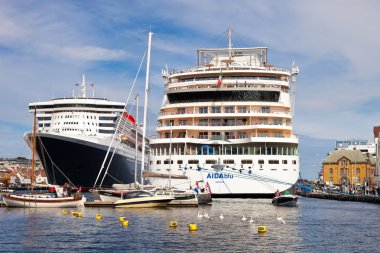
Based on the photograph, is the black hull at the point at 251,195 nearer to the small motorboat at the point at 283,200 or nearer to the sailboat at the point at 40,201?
the small motorboat at the point at 283,200

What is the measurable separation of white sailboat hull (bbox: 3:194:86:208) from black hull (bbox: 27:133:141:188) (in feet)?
80.0

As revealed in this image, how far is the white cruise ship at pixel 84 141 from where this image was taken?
→ 81500 millimetres

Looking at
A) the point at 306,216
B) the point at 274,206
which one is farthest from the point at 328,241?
the point at 274,206

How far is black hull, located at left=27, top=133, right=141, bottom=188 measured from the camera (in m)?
81.0

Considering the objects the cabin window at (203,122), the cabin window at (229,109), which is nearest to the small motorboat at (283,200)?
the cabin window at (229,109)

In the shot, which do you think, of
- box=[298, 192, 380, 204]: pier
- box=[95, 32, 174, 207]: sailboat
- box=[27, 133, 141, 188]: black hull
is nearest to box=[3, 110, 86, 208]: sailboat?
box=[95, 32, 174, 207]: sailboat

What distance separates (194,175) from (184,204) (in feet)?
12.6

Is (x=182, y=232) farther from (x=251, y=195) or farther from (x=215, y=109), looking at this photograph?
(x=215, y=109)

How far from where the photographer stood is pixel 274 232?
36.6 meters

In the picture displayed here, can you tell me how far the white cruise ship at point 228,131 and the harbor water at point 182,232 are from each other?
7627 mm

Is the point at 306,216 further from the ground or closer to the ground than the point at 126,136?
closer to the ground

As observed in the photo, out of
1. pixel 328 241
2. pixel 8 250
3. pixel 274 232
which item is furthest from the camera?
pixel 274 232

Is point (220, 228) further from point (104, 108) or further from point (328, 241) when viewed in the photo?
point (104, 108)

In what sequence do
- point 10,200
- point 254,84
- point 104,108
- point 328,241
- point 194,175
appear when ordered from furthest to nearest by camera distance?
1. point 104,108
2. point 254,84
3. point 194,175
4. point 10,200
5. point 328,241
